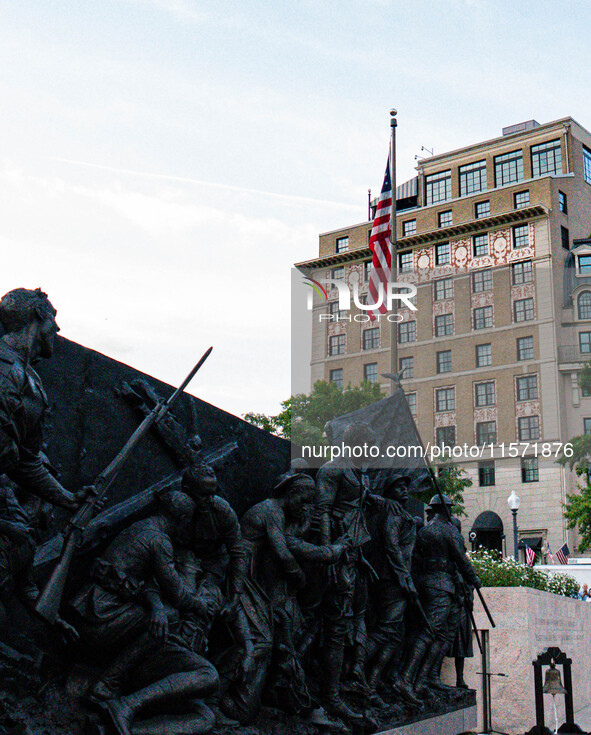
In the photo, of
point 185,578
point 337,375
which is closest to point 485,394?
point 337,375

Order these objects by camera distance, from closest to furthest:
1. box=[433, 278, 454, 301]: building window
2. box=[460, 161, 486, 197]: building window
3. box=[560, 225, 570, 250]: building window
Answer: box=[433, 278, 454, 301]: building window < box=[560, 225, 570, 250]: building window < box=[460, 161, 486, 197]: building window

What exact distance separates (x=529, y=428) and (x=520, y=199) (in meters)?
16.3

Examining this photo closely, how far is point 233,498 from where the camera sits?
9320 mm

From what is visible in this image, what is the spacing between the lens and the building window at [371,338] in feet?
177

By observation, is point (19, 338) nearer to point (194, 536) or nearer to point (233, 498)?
point (194, 536)

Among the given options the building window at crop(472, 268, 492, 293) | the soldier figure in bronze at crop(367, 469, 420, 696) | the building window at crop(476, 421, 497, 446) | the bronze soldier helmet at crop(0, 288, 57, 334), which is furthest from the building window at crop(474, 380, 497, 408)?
the bronze soldier helmet at crop(0, 288, 57, 334)

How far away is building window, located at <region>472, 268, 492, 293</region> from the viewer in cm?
5288

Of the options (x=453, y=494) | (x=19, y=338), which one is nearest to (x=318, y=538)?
(x=19, y=338)

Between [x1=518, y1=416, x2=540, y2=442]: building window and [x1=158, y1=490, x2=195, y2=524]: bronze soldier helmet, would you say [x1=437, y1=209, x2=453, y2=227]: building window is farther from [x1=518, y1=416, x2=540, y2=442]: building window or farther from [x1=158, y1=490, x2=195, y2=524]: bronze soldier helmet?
[x1=158, y1=490, x2=195, y2=524]: bronze soldier helmet

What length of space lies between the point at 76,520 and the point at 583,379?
42.3 m

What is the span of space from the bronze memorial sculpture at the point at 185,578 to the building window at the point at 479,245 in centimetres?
4690

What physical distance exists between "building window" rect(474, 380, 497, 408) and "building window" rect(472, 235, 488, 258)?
9694 mm

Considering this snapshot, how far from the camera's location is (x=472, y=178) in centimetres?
6197

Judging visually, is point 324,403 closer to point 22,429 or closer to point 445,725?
point 445,725
